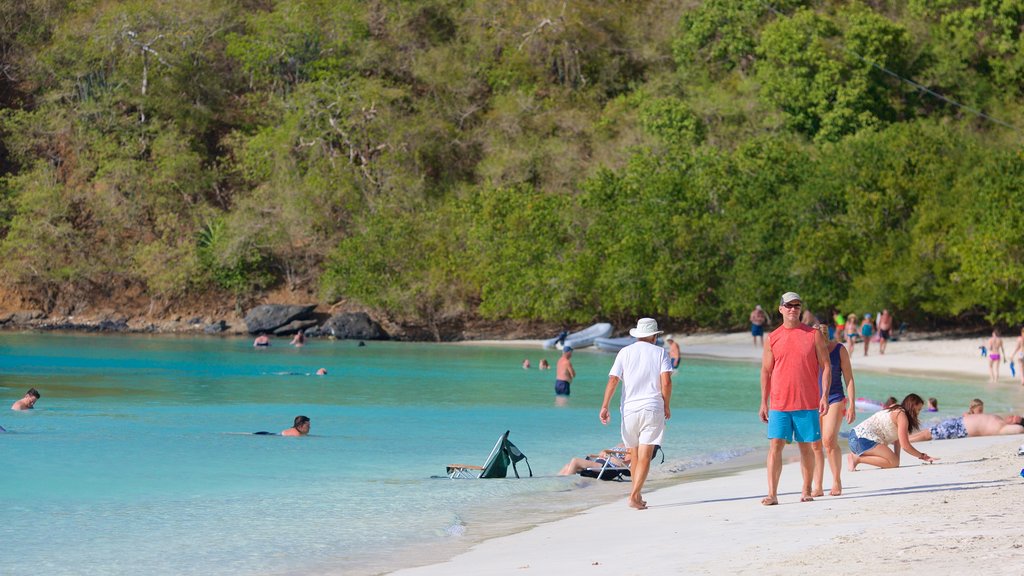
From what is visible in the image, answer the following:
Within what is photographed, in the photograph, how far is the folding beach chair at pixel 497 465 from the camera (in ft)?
45.8

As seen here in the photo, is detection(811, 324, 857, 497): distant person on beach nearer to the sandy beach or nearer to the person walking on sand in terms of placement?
the sandy beach

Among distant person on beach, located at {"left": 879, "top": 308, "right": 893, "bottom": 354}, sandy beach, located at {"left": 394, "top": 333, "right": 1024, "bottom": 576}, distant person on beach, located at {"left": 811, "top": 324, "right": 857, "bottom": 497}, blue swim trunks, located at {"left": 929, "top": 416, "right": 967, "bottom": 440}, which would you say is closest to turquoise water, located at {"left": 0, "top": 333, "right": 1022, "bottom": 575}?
sandy beach, located at {"left": 394, "top": 333, "right": 1024, "bottom": 576}

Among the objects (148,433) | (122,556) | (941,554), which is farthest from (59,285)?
(941,554)

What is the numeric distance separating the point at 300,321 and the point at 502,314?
9914mm

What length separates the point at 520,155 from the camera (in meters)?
58.3

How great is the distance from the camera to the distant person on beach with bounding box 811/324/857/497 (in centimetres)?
1022

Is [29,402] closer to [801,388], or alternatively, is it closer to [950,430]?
[950,430]

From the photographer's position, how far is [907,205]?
4322 cm

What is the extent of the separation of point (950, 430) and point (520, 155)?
140 ft

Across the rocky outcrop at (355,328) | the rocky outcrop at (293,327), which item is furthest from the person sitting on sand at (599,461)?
the rocky outcrop at (293,327)

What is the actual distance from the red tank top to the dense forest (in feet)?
99.0

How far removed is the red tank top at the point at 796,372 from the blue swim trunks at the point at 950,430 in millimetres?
8063

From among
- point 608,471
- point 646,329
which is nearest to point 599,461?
point 608,471

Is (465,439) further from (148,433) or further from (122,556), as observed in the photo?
(122,556)
